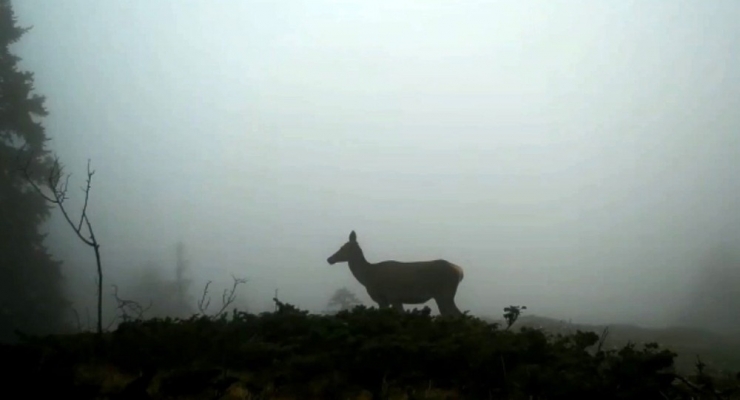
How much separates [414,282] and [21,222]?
15954 mm

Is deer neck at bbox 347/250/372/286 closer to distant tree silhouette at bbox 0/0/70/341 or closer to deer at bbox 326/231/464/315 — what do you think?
deer at bbox 326/231/464/315

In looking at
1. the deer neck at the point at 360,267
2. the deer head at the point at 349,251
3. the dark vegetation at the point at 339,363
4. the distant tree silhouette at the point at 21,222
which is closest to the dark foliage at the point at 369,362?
the dark vegetation at the point at 339,363

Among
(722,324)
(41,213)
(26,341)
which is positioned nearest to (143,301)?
(41,213)

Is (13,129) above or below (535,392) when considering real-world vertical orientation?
above

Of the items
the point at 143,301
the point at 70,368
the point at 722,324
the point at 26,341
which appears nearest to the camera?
the point at 70,368

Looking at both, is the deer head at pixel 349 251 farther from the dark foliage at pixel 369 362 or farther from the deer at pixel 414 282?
the dark foliage at pixel 369 362

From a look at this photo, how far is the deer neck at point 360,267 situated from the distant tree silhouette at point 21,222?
11.6 metres

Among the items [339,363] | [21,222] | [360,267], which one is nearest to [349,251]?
[360,267]

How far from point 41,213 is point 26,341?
1841 cm

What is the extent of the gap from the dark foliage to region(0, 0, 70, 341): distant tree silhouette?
48.3ft

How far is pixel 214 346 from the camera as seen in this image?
5.52 m

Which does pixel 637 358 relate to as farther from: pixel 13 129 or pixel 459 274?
pixel 13 129

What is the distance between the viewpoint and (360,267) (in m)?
13.7

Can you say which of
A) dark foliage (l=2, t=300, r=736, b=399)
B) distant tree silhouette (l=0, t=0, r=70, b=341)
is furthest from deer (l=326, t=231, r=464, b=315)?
distant tree silhouette (l=0, t=0, r=70, b=341)
